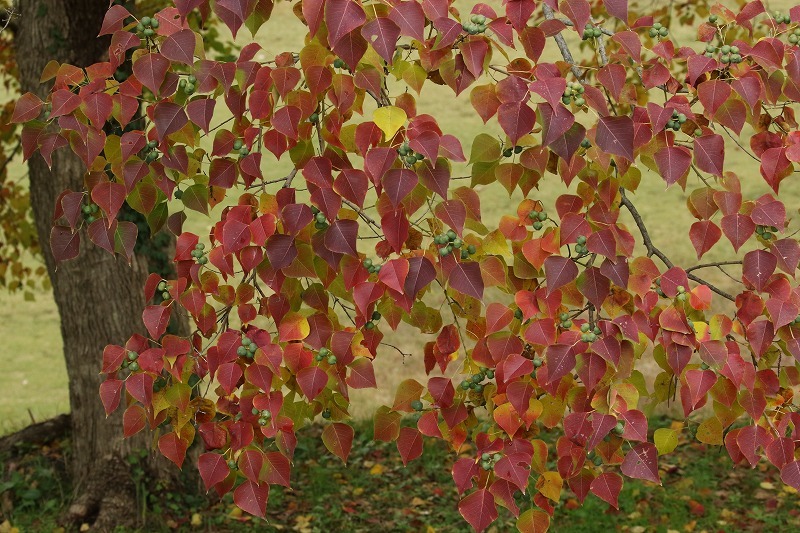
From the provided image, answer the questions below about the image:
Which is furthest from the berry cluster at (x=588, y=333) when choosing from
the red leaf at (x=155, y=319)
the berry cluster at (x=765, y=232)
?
the red leaf at (x=155, y=319)

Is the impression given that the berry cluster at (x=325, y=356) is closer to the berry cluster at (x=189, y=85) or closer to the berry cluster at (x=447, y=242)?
the berry cluster at (x=447, y=242)

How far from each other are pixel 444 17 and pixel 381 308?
67cm

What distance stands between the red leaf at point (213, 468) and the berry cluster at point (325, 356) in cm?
32

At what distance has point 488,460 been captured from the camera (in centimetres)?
205

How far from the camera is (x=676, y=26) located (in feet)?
57.2

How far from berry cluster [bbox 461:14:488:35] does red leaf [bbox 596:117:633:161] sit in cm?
29

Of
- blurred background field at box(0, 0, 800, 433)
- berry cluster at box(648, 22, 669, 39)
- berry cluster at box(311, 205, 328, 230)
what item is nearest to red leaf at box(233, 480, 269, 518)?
berry cluster at box(311, 205, 328, 230)

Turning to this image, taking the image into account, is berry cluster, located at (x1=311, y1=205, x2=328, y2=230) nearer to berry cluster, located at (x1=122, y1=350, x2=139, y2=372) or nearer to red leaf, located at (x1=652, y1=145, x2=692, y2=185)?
berry cluster, located at (x1=122, y1=350, x2=139, y2=372)

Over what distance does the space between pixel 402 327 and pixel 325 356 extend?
6303 mm

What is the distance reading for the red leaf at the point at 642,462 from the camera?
196 centimetres

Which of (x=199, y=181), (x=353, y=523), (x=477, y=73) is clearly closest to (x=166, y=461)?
(x=353, y=523)

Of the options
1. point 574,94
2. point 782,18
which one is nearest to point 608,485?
point 574,94

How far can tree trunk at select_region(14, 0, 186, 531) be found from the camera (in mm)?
4582

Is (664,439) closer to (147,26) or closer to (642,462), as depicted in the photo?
(642,462)
